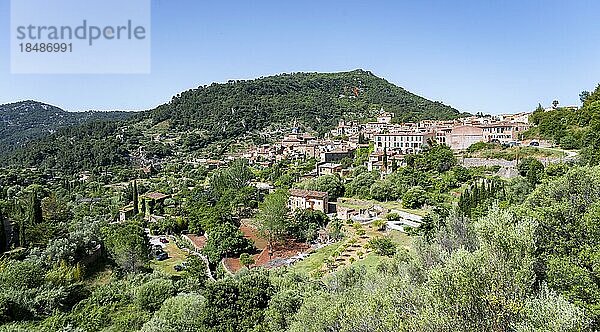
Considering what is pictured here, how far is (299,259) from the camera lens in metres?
25.9

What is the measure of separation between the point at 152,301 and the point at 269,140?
219 ft

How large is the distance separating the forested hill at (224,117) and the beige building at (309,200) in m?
38.5

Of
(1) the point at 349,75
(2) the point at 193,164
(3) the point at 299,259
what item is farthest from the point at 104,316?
(1) the point at 349,75

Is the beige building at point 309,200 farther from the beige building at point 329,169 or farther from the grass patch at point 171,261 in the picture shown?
the grass patch at point 171,261

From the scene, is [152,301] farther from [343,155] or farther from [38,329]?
[343,155]

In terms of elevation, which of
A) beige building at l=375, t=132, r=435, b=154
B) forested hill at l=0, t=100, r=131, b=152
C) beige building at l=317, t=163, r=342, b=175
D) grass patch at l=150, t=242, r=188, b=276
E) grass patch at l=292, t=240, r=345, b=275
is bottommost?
grass patch at l=150, t=242, r=188, b=276

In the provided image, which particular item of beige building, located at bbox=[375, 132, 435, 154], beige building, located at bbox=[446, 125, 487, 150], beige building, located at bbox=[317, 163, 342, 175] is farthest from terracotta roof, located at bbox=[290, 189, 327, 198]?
beige building, located at bbox=[446, 125, 487, 150]

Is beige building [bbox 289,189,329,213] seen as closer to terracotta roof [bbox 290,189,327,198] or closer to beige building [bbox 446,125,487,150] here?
terracotta roof [bbox 290,189,327,198]

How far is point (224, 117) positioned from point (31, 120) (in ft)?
300

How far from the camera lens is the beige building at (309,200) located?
34.8 m

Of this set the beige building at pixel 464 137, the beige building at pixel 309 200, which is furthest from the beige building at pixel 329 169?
the beige building at pixel 464 137

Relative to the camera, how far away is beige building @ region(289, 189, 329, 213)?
34750 mm

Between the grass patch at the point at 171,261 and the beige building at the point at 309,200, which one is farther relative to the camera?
the beige building at the point at 309,200

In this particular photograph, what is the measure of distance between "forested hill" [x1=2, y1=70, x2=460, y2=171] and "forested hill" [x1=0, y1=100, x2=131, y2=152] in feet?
106
